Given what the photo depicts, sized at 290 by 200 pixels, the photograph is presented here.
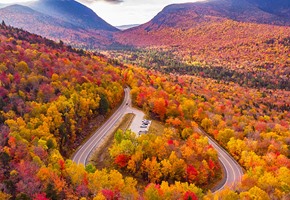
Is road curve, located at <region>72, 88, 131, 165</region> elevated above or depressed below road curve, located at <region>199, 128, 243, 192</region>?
above

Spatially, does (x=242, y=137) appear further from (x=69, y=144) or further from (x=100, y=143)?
(x=69, y=144)

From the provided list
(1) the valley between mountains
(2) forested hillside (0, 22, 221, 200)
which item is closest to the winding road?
(1) the valley between mountains

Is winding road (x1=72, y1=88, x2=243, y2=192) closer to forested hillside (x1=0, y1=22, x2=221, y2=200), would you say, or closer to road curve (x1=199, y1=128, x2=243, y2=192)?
road curve (x1=199, y1=128, x2=243, y2=192)

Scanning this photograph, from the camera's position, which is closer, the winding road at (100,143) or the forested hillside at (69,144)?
the forested hillside at (69,144)

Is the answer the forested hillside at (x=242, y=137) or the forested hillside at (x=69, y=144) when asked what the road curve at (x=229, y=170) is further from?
the forested hillside at (x=69, y=144)

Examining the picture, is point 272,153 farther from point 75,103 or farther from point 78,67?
point 78,67

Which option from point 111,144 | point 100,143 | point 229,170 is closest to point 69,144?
point 100,143

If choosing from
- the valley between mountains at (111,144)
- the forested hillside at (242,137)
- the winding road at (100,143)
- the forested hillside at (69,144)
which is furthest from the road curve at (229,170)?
the forested hillside at (69,144)

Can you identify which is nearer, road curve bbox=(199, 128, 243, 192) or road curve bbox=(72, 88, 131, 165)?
road curve bbox=(199, 128, 243, 192)
